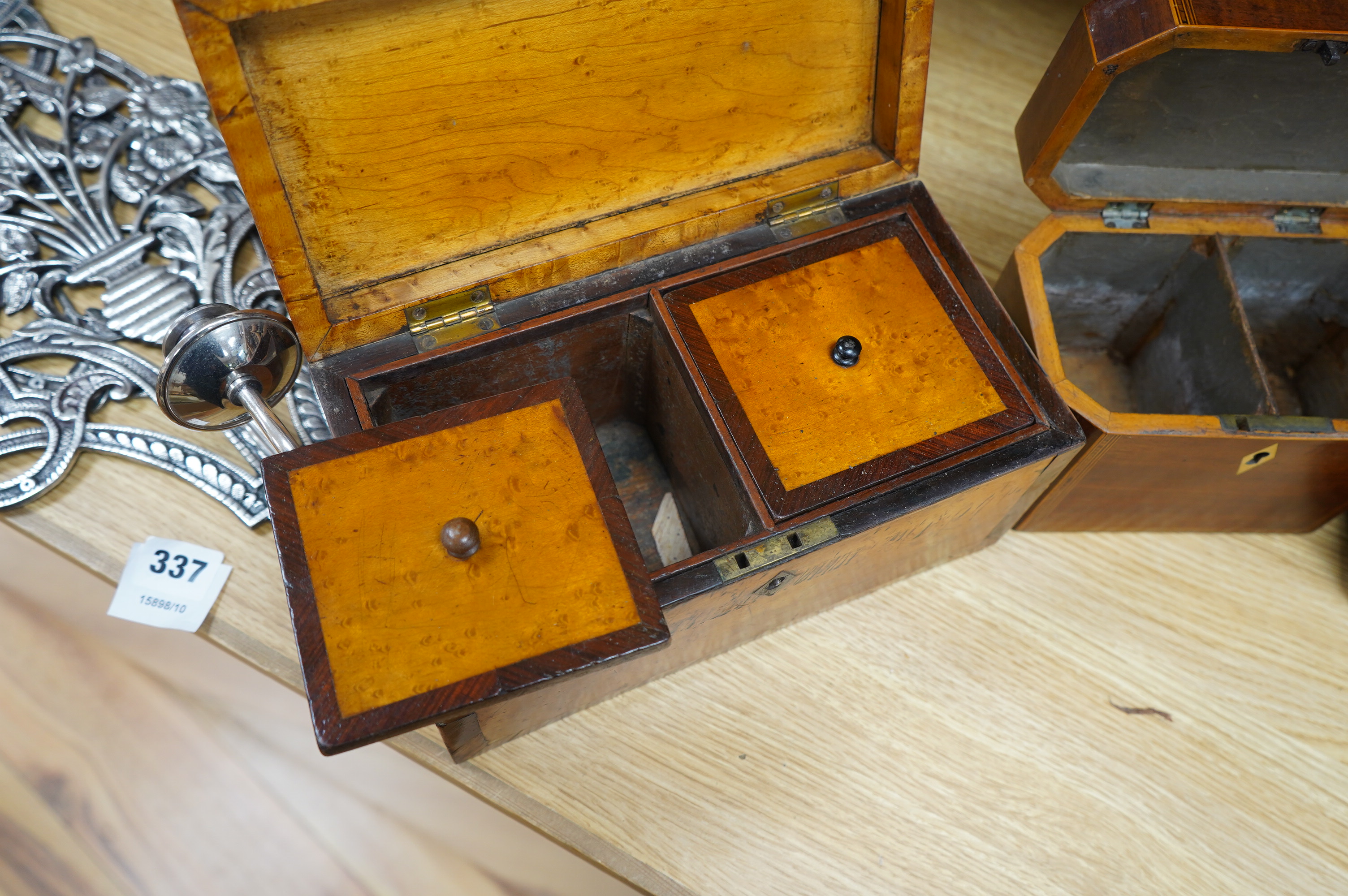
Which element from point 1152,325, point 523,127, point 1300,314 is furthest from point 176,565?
point 1300,314

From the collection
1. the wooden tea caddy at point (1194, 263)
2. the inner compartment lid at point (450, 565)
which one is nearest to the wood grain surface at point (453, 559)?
the inner compartment lid at point (450, 565)

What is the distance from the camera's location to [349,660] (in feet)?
3.17

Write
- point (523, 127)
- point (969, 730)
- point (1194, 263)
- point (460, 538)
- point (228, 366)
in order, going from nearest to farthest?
point (460, 538) → point (228, 366) → point (523, 127) → point (969, 730) → point (1194, 263)

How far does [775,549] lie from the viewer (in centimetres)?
118

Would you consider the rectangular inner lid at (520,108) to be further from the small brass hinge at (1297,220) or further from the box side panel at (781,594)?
the small brass hinge at (1297,220)

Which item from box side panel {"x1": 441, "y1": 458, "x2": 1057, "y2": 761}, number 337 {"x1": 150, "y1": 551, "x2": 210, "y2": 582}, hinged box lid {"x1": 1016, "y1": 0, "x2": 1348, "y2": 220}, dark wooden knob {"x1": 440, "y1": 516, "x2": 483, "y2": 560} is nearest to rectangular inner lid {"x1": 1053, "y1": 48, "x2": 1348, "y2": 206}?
hinged box lid {"x1": 1016, "y1": 0, "x2": 1348, "y2": 220}

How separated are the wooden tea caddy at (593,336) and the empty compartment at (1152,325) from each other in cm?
33

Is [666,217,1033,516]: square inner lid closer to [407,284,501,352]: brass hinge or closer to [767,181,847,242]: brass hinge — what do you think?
[767,181,847,242]: brass hinge

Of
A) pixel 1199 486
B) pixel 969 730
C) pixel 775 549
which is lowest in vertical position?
pixel 969 730

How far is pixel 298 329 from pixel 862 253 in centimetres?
76

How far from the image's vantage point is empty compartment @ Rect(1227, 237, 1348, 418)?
160cm

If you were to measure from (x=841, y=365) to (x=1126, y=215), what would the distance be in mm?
572

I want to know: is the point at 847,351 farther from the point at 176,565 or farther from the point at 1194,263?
A: the point at 176,565

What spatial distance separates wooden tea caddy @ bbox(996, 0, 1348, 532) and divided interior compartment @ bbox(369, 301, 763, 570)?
19.1 inches
